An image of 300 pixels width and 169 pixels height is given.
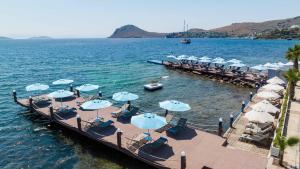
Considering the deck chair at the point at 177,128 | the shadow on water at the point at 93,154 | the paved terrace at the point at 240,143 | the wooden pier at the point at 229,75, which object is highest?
the wooden pier at the point at 229,75

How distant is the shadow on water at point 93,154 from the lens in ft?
57.4

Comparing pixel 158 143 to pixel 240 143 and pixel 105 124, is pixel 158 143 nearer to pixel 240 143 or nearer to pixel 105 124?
pixel 105 124

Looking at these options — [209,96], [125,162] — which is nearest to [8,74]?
[209,96]

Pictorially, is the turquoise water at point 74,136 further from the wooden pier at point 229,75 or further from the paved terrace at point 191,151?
the wooden pier at point 229,75

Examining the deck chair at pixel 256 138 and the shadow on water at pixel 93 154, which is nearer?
the shadow on water at pixel 93 154

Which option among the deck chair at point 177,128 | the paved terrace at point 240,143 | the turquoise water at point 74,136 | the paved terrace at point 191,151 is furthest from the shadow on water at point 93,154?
the paved terrace at point 240,143

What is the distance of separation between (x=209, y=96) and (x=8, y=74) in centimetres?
4571

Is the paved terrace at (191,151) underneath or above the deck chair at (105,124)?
underneath

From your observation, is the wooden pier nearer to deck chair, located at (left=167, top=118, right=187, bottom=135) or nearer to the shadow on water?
deck chair, located at (left=167, top=118, right=187, bottom=135)

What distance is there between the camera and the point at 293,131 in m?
18.9

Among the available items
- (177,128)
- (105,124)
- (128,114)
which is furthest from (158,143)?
(128,114)

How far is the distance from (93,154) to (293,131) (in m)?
15.6

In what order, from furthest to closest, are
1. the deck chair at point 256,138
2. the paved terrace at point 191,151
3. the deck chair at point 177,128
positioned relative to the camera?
the deck chair at point 177,128
the deck chair at point 256,138
the paved terrace at point 191,151

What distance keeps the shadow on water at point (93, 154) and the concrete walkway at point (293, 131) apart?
29.1 ft
